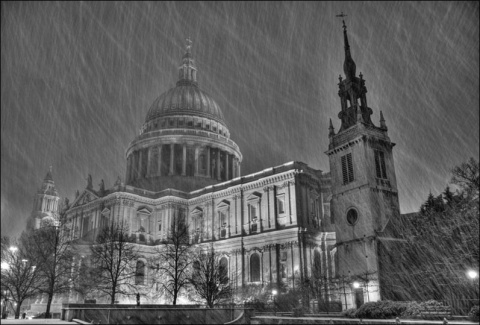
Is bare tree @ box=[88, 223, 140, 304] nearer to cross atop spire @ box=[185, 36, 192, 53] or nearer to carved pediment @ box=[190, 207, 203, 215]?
carved pediment @ box=[190, 207, 203, 215]

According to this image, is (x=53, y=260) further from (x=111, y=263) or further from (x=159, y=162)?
(x=159, y=162)

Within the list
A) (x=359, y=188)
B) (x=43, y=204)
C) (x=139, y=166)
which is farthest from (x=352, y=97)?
(x=43, y=204)

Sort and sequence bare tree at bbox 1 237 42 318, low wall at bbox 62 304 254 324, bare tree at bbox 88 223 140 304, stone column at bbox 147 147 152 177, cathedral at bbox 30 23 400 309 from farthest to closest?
1. stone column at bbox 147 147 152 177
2. bare tree at bbox 88 223 140 304
3. cathedral at bbox 30 23 400 309
4. bare tree at bbox 1 237 42 318
5. low wall at bbox 62 304 254 324

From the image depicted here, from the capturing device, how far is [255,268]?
57469 mm

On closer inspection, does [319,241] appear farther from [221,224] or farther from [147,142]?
[147,142]

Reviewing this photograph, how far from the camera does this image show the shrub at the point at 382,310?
2628 centimetres

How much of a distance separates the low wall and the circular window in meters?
A: 16.0

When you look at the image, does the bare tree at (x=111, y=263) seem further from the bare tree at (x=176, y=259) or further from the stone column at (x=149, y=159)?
the stone column at (x=149, y=159)

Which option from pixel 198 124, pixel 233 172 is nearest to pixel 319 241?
pixel 233 172

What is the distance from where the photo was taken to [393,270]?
39344 mm

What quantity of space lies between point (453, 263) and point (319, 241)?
74.7 feet

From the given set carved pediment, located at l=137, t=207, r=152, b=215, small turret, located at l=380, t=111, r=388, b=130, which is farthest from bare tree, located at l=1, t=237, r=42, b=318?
small turret, located at l=380, t=111, r=388, b=130

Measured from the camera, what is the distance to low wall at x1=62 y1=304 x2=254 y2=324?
27234 millimetres

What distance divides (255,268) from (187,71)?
61.0 meters
